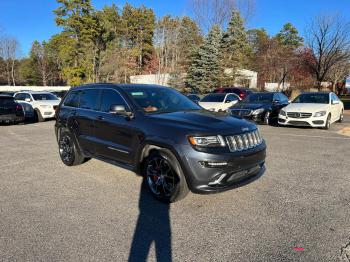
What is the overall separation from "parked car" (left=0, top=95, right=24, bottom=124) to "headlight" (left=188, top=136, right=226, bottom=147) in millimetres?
12531

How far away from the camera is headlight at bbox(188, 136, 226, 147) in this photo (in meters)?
4.02

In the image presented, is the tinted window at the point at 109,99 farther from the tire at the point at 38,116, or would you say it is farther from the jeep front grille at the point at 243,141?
the tire at the point at 38,116

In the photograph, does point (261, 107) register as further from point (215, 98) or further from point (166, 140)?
point (166, 140)


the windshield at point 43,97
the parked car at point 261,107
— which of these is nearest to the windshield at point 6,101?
the windshield at point 43,97

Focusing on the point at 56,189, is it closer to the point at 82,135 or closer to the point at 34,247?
the point at 82,135

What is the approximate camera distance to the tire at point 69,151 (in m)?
6.31

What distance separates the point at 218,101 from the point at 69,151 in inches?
413

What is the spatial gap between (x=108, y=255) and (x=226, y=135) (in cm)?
208

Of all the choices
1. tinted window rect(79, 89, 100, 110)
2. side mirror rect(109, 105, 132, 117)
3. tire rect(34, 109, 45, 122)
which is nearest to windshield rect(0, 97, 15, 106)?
tire rect(34, 109, 45, 122)

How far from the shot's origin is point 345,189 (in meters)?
5.02

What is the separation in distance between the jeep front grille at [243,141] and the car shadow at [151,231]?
1.26 m

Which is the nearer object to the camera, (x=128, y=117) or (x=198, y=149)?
(x=198, y=149)

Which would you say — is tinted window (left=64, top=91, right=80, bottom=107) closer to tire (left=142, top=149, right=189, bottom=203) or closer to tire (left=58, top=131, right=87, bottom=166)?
tire (left=58, top=131, right=87, bottom=166)

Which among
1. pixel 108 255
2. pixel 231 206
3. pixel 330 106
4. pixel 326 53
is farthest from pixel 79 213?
pixel 326 53
